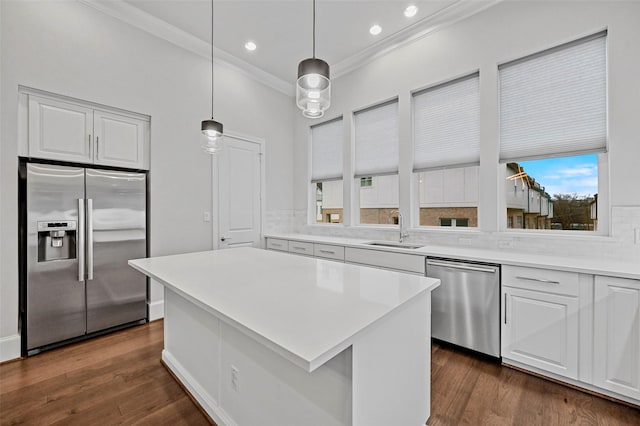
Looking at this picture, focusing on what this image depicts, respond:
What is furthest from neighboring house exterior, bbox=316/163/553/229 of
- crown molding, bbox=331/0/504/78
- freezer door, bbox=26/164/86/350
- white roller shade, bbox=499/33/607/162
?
freezer door, bbox=26/164/86/350

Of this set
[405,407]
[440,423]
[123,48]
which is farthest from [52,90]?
[440,423]

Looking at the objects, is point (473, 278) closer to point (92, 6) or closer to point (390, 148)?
point (390, 148)

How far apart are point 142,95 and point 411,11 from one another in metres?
3.05

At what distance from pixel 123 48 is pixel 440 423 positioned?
4.26 metres

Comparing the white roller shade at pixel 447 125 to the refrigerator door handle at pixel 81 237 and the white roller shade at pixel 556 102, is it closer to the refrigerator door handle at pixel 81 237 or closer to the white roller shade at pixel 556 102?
the white roller shade at pixel 556 102

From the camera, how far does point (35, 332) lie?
92.5 inches

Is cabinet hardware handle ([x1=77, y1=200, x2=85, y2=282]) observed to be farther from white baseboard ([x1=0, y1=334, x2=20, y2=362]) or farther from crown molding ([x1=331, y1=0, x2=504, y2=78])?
crown molding ([x1=331, y1=0, x2=504, y2=78])

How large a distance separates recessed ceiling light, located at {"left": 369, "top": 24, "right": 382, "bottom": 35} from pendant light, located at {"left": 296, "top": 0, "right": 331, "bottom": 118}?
220 centimetres

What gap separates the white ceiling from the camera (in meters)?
2.78

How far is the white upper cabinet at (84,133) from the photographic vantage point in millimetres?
2393

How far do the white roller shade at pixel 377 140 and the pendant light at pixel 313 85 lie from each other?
2164 mm

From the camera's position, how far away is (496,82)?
2662mm

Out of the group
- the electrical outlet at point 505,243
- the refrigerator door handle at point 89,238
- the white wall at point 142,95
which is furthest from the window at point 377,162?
the refrigerator door handle at point 89,238

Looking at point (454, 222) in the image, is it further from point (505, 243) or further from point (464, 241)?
point (505, 243)
